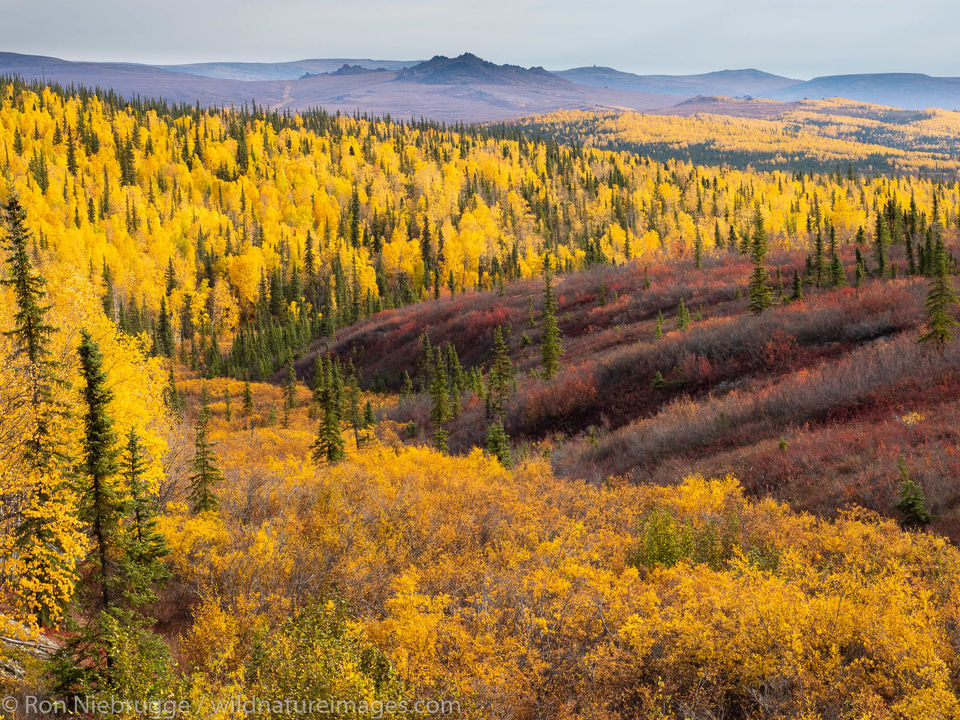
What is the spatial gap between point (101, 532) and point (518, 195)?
147 m

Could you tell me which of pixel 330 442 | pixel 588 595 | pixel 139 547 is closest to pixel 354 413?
pixel 330 442

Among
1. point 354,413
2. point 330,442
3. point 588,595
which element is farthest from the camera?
point 354,413

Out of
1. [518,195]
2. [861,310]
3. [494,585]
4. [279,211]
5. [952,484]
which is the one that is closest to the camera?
[494,585]

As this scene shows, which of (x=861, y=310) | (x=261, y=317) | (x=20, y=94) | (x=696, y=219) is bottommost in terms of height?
(x=261, y=317)

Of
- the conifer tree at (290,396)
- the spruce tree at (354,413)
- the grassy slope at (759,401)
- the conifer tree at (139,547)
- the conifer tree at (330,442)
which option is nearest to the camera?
the conifer tree at (139,547)

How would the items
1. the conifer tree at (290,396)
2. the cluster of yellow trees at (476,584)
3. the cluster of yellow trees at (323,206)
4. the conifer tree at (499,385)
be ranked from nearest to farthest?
the cluster of yellow trees at (476,584) < the conifer tree at (499,385) < the conifer tree at (290,396) < the cluster of yellow trees at (323,206)

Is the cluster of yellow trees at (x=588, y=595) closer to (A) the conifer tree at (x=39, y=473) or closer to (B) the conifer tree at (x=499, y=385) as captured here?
(A) the conifer tree at (x=39, y=473)

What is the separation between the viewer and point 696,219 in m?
140

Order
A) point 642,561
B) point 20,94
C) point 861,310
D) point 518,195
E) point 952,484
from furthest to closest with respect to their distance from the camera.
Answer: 1. point 20,94
2. point 518,195
3. point 861,310
4. point 952,484
5. point 642,561

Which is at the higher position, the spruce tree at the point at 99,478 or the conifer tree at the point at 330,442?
the spruce tree at the point at 99,478

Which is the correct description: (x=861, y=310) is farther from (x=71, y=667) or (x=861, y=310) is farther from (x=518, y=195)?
(x=518, y=195)

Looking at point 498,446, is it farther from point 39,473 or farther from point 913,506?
point 39,473

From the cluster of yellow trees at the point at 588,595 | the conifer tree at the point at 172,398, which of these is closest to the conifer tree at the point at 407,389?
the conifer tree at the point at 172,398

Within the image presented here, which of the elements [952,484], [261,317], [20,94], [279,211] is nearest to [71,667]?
[952,484]
